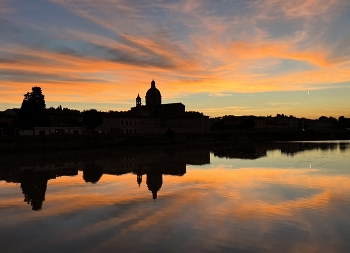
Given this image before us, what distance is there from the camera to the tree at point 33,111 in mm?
83188

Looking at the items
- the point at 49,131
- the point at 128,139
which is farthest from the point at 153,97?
the point at 49,131

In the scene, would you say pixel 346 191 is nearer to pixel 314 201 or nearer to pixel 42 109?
pixel 314 201

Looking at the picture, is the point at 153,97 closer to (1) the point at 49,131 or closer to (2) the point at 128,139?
(2) the point at 128,139

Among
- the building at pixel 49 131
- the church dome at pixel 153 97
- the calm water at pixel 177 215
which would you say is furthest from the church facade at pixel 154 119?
the calm water at pixel 177 215

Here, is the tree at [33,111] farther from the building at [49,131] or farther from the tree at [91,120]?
the tree at [91,120]

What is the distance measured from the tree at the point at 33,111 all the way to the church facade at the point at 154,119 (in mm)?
30767

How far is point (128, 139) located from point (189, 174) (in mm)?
55180

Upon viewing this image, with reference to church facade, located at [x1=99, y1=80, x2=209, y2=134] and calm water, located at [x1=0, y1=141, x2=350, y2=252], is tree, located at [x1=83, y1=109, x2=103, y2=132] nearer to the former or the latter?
church facade, located at [x1=99, y1=80, x2=209, y2=134]

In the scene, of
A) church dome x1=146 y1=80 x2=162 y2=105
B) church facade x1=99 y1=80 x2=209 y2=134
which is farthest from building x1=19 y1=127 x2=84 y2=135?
church dome x1=146 y1=80 x2=162 y2=105

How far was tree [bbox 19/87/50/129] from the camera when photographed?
83.2 metres

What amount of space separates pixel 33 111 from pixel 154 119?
59.7 m

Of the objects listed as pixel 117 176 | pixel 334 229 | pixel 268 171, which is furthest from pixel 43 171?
pixel 334 229

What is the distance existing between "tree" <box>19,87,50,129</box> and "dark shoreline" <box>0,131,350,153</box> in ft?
47.6

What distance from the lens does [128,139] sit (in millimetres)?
89250
